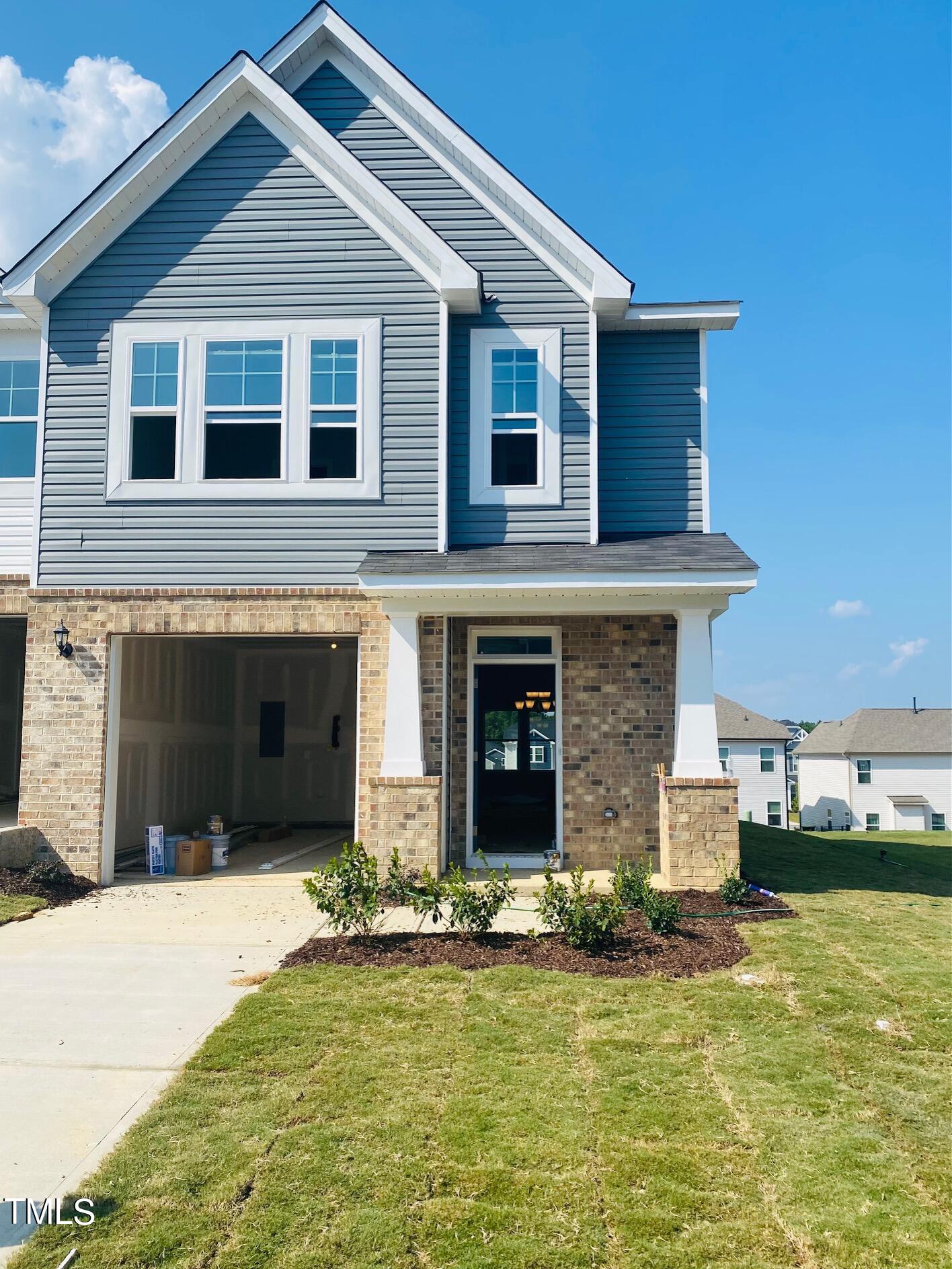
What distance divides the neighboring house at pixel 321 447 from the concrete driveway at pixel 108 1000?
1744 millimetres

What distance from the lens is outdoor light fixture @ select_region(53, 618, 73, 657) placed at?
11.0 meters

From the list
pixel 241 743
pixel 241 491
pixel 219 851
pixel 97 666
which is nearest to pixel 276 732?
pixel 241 743

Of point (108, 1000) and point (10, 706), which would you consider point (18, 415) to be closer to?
point (10, 706)

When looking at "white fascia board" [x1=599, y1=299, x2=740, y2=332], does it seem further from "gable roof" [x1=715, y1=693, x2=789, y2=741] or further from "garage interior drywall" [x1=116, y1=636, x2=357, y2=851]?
"gable roof" [x1=715, y1=693, x2=789, y2=741]

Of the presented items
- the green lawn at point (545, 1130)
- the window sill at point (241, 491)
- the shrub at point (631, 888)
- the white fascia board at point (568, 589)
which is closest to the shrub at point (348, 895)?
the green lawn at point (545, 1130)

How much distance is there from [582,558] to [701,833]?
3.15m

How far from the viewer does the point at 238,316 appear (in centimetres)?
1130

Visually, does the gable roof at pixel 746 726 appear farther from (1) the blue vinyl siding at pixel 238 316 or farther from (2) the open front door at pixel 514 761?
(1) the blue vinyl siding at pixel 238 316

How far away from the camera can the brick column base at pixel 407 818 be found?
1002 centimetres

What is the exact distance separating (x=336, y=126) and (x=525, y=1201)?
12.3m

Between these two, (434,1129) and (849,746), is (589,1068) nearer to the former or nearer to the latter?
(434,1129)

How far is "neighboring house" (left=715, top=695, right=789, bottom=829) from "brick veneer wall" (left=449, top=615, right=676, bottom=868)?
1558 inches

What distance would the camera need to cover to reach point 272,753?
707 inches

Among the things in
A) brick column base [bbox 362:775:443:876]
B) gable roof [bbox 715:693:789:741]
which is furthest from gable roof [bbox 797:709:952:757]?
brick column base [bbox 362:775:443:876]
